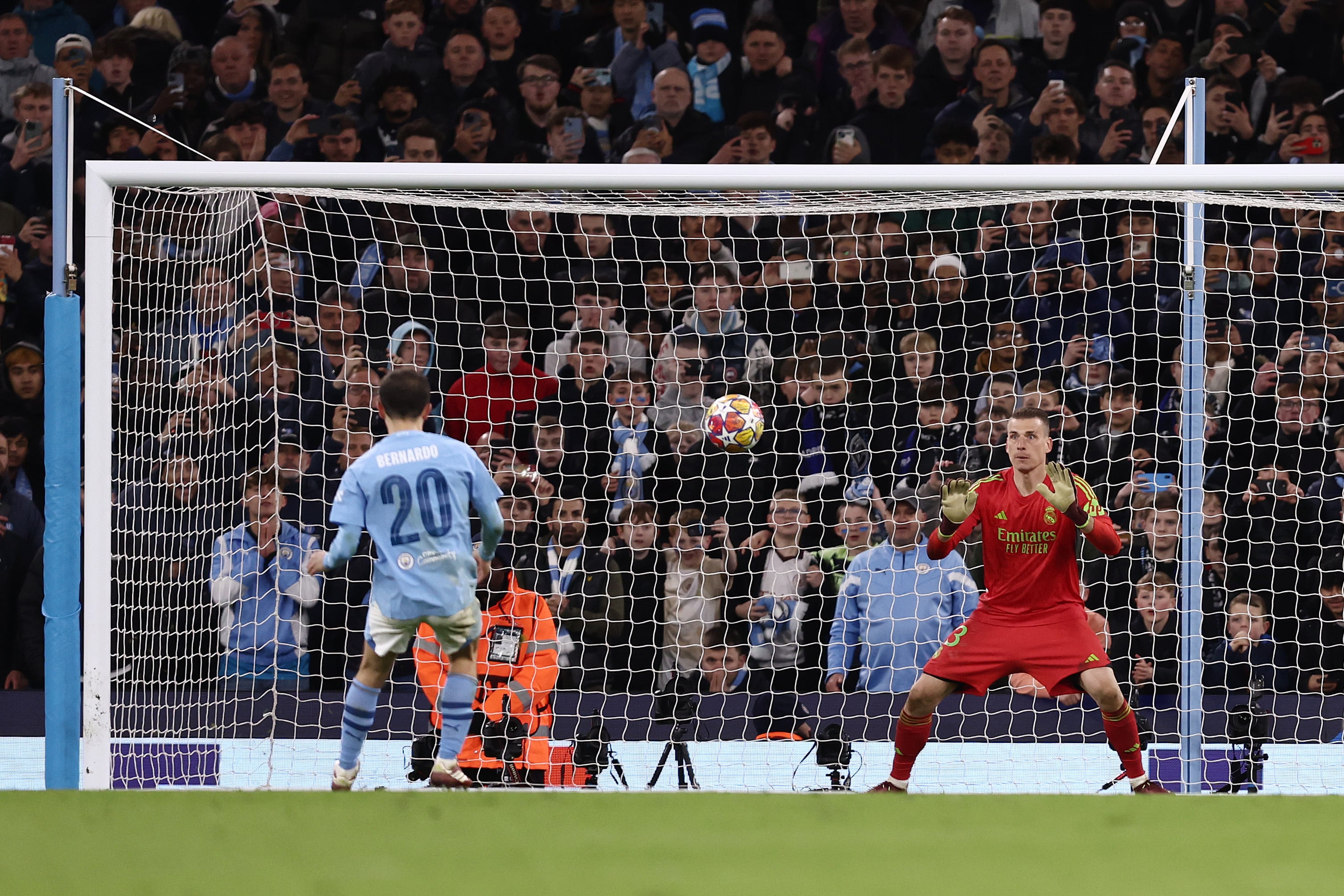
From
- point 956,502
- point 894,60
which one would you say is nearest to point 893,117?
point 894,60

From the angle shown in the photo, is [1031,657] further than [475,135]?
No

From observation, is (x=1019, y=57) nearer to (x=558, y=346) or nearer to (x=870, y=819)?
(x=558, y=346)

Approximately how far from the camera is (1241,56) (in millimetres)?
7402

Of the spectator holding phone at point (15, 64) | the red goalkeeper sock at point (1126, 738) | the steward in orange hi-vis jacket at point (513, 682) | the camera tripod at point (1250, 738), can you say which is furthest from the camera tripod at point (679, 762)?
the spectator holding phone at point (15, 64)

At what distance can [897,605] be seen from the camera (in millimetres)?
5832

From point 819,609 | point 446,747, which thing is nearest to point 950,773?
point 819,609

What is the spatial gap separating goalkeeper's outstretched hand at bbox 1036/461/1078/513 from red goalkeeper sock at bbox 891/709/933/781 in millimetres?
859

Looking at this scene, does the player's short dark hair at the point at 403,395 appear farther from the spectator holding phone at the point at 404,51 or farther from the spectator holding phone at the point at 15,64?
the spectator holding phone at the point at 15,64

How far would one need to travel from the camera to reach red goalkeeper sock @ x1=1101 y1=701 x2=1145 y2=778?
468cm

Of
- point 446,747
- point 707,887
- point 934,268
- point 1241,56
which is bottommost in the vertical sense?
point 446,747

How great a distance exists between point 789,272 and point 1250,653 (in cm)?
276

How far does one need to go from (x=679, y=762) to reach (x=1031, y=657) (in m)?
1.36

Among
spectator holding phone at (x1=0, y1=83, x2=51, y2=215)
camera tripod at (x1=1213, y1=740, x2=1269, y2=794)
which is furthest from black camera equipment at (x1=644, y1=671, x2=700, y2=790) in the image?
spectator holding phone at (x1=0, y1=83, x2=51, y2=215)

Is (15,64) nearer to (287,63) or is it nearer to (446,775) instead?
(287,63)
